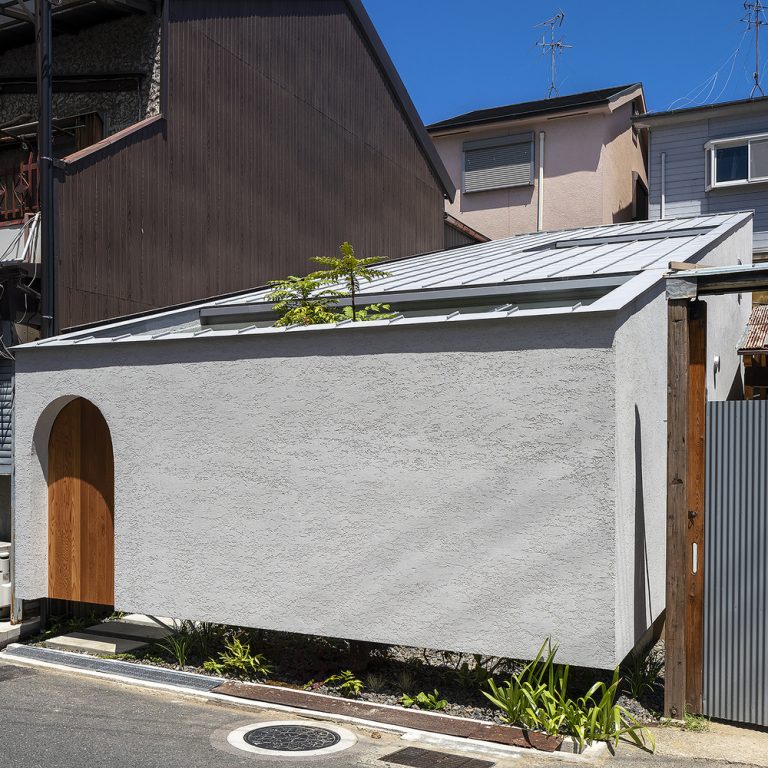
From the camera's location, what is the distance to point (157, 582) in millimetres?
8570

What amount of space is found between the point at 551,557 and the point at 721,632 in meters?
1.50

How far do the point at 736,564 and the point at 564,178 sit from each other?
17149mm

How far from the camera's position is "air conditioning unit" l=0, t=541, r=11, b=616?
9.59m

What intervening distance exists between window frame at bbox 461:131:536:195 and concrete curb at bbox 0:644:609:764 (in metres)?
17.5

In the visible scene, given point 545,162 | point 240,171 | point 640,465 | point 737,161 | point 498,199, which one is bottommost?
point 640,465

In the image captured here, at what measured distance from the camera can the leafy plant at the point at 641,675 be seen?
24.0ft

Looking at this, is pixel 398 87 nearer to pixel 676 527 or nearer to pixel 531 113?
pixel 531 113

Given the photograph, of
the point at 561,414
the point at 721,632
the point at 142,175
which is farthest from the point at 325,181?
the point at 721,632

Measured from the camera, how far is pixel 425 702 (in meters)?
7.25

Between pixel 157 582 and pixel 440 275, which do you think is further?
pixel 440 275

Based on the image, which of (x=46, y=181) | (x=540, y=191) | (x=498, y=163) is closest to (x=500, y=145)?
(x=498, y=163)

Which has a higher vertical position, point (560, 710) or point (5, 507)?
point (5, 507)

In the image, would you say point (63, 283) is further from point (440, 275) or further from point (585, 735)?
point (585, 735)

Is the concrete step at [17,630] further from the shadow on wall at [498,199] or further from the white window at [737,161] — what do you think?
the white window at [737,161]
